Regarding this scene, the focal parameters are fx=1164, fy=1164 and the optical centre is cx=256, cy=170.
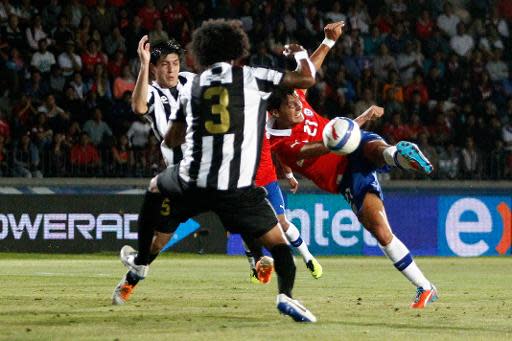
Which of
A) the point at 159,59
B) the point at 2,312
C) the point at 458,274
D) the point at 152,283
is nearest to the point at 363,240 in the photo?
the point at 458,274

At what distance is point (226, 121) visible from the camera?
7930 millimetres

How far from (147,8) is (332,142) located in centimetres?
1391

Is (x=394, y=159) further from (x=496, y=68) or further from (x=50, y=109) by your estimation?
(x=496, y=68)

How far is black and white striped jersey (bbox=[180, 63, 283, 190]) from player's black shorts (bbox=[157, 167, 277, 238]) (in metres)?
0.07

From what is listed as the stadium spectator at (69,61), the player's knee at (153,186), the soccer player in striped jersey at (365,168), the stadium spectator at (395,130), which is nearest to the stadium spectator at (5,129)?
the stadium spectator at (69,61)

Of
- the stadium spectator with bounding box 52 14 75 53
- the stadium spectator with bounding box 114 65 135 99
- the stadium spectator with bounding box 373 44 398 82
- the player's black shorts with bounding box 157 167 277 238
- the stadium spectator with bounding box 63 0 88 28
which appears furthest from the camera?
the stadium spectator with bounding box 373 44 398 82

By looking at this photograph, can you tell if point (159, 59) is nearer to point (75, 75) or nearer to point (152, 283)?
point (152, 283)

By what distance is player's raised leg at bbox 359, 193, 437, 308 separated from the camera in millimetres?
9844

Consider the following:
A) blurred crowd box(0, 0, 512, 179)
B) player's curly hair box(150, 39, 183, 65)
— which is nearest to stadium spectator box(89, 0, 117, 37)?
blurred crowd box(0, 0, 512, 179)

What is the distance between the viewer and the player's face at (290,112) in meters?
11.9

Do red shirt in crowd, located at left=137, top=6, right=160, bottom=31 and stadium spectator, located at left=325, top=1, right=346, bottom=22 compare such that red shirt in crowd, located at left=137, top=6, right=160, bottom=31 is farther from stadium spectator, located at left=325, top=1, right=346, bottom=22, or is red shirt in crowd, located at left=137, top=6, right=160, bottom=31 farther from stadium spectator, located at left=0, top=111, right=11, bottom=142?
stadium spectator, located at left=325, top=1, right=346, bottom=22

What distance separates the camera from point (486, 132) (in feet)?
76.0

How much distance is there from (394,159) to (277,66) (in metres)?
13.3

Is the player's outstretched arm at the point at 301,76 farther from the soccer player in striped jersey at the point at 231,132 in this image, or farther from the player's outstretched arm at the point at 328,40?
the player's outstretched arm at the point at 328,40
